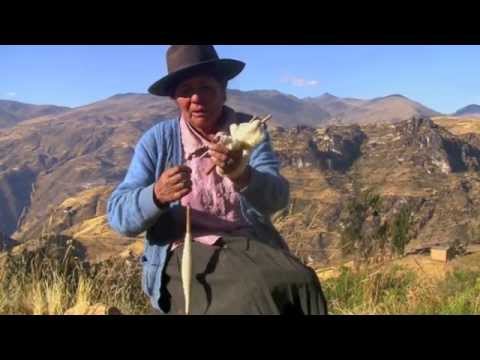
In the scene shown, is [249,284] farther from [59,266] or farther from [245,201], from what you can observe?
[59,266]

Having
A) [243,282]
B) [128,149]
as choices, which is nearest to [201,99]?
[243,282]

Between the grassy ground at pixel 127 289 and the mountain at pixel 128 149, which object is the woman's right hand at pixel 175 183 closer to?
the grassy ground at pixel 127 289

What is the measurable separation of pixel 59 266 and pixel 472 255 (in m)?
4.33

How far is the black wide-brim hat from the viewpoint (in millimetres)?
2881

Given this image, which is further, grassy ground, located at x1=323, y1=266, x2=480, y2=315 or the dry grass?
grassy ground, located at x1=323, y1=266, x2=480, y2=315

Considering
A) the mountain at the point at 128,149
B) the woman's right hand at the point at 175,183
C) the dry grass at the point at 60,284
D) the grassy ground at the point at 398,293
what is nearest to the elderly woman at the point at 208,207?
the woman's right hand at the point at 175,183

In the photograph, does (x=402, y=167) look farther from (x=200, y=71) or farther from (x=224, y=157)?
(x=224, y=157)

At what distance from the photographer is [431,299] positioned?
4.18 meters

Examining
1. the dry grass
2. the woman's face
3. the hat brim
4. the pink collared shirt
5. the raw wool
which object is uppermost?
the hat brim

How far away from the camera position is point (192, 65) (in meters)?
2.87

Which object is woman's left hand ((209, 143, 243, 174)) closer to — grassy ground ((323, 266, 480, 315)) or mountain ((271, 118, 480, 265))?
grassy ground ((323, 266, 480, 315))

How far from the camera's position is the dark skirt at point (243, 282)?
2.52m

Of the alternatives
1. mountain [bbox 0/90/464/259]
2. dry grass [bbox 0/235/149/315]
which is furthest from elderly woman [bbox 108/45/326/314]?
mountain [bbox 0/90/464/259]
